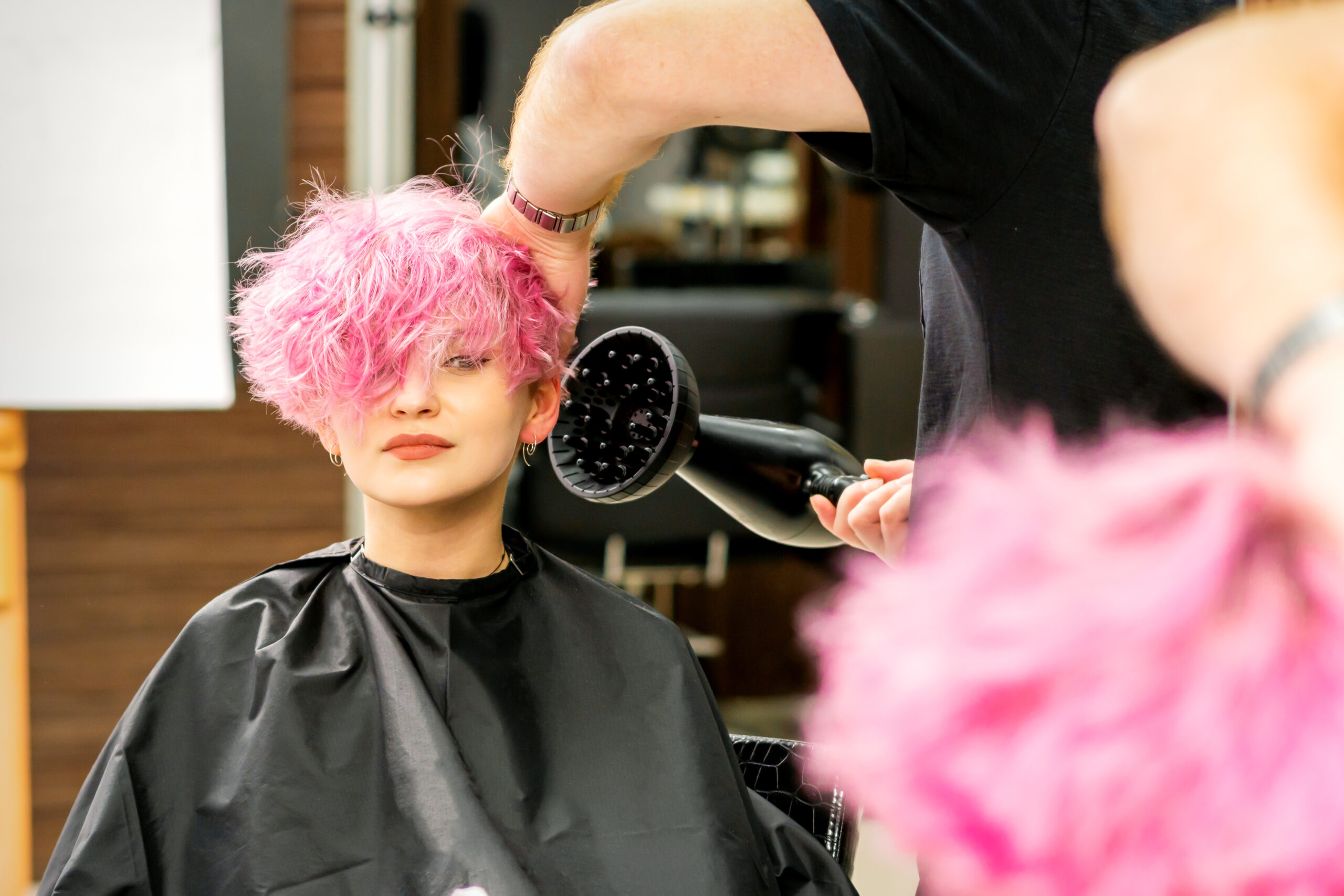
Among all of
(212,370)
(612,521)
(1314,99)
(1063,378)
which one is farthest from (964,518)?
(612,521)

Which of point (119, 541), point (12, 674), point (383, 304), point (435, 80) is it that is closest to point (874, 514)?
point (383, 304)

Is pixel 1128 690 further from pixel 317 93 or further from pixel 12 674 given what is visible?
pixel 317 93

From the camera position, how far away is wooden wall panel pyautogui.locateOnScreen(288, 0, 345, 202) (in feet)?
8.27

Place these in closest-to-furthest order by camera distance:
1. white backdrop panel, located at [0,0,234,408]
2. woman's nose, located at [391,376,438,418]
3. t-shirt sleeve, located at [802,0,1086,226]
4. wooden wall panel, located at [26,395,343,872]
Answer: t-shirt sleeve, located at [802,0,1086,226]
woman's nose, located at [391,376,438,418]
white backdrop panel, located at [0,0,234,408]
wooden wall panel, located at [26,395,343,872]

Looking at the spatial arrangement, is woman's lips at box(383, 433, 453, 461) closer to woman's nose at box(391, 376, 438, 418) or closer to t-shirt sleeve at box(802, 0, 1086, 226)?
woman's nose at box(391, 376, 438, 418)

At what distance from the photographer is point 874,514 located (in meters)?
1.06

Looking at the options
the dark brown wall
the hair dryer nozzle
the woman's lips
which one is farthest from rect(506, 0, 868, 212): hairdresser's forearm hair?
the dark brown wall

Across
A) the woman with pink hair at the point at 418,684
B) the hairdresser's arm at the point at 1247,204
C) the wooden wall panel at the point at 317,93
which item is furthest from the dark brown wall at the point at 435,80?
the hairdresser's arm at the point at 1247,204

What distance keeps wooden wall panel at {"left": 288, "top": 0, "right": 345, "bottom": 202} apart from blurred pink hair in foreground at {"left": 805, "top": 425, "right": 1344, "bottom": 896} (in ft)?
7.75

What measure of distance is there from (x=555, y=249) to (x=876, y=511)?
381 mm

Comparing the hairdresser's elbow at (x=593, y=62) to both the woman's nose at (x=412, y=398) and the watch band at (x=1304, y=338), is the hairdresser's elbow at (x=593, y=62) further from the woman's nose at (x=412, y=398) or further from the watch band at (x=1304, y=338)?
the watch band at (x=1304, y=338)

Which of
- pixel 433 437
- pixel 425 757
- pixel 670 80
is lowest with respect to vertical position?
pixel 425 757

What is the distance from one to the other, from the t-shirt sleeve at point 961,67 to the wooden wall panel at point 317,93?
199 cm

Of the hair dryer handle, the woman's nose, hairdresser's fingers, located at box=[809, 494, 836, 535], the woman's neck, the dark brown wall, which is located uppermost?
the dark brown wall
